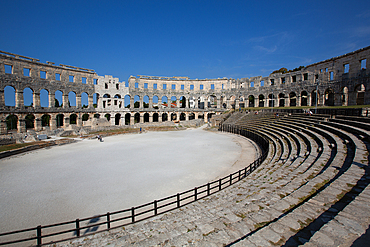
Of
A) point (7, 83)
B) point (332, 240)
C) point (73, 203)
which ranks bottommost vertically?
point (73, 203)

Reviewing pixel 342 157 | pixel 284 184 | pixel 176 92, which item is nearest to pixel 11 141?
pixel 284 184

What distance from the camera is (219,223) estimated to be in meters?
5.22

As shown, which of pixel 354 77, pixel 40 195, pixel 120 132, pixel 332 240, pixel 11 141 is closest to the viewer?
pixel 332 240

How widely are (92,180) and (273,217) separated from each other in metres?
10.6

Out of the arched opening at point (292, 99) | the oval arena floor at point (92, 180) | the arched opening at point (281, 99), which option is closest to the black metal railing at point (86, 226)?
the oval arena floor at point (92, 180)

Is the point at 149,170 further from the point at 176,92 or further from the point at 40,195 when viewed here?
the point at 176,92

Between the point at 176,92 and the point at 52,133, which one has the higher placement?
the point at 176,92

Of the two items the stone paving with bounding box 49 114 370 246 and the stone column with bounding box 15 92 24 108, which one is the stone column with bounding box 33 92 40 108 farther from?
the stone paving with bounding box 49 114 370 246

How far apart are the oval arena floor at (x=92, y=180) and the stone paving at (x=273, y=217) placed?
307cm

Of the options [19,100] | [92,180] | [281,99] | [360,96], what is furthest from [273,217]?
[281,99]

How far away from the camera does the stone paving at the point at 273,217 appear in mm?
3863

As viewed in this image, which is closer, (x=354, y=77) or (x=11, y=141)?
(x=11, y=141)

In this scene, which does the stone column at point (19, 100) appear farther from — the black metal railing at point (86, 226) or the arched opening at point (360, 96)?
the arched opening at point (360, 96)

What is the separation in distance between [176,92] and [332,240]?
2102 inches
